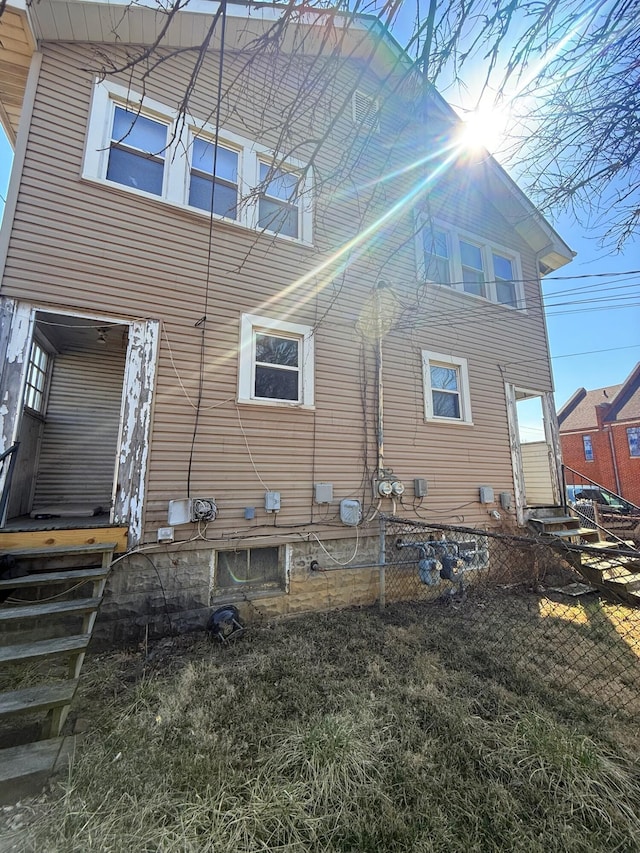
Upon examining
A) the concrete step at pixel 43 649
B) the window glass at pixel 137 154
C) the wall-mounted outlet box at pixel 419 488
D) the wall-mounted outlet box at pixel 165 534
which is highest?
the window glass at pixel 137 154

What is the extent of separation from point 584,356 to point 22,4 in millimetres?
20704

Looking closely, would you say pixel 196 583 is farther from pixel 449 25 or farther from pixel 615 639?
pixel 449 25

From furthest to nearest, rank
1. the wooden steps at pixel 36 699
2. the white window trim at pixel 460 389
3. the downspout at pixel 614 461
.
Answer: the downspout at pixel 614 461
the white window trim at pixel 460 389
the wooden steps at pixel 36 699

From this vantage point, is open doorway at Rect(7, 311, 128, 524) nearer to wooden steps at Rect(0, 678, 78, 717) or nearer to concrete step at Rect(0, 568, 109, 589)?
concrete step at Rect(0, 568, 109, 589)

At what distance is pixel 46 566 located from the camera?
3.50 m

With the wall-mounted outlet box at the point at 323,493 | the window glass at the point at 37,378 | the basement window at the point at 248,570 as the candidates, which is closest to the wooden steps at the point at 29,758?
the basement window at the point at 248,570

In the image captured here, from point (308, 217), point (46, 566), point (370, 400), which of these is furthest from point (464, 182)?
point (46, 566)

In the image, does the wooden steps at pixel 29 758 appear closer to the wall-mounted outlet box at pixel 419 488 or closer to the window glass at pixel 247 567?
the window glass at pixel 247 567

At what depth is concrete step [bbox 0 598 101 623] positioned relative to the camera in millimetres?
2627

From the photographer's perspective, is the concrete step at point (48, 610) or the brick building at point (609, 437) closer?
the concrete step at point (48, 610)

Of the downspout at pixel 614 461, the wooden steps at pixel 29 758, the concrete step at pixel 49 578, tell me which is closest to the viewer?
the wooden steps at pixel 29 758

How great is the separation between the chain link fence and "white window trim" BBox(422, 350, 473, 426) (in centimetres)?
198

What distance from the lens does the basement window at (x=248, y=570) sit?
4398mm

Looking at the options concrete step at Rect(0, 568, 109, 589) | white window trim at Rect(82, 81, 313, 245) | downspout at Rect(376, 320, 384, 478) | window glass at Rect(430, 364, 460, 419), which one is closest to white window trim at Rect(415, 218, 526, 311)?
window glass at Rect(430, 364, 460, 419)
